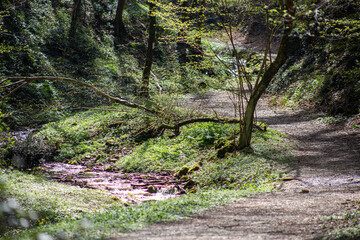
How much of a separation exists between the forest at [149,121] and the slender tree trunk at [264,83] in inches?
1.5

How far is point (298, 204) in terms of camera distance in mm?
5191

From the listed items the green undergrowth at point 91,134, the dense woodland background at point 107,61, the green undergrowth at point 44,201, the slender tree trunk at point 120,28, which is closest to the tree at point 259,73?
the dense woodland background at point 107,61

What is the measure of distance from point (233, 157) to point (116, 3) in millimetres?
19906

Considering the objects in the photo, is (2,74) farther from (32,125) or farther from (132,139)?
(132,139)

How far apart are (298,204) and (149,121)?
8.30 m

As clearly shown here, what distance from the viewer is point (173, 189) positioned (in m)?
8.12

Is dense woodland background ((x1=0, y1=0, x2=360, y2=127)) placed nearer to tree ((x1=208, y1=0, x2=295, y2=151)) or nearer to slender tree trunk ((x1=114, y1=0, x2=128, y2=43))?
slender tree trunk ((x1=114, y1=0, x2=128, y2=43))

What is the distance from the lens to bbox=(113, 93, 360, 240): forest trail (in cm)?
398

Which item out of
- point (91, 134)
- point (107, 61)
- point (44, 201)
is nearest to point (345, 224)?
point (44, 201)

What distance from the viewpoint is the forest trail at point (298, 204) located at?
13.1ft

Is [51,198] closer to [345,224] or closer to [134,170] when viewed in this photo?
[134,170]

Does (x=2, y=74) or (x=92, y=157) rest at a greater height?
(x=2, y=74)

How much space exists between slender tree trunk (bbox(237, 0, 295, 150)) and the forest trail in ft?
4.84

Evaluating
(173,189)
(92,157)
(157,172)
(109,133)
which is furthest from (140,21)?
(173,189)
